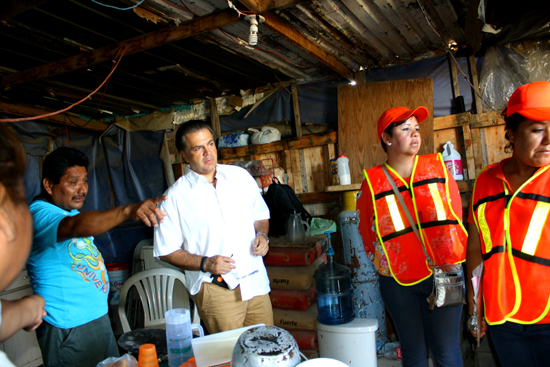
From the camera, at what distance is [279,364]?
0.95 m

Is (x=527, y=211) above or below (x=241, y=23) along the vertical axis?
below

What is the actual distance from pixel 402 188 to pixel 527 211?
2.13 feet

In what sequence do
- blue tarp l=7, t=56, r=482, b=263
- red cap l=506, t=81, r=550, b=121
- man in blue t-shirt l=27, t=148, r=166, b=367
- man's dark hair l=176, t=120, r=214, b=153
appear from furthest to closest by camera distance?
blue tarp l=7, t=56, r=482, b=263, man's dark hair l=176, t=120, r=214, b=153, man in blue t-shirt l=27, t=148, r=166, b=367, red cap l=506, t=81, r=550, b=121

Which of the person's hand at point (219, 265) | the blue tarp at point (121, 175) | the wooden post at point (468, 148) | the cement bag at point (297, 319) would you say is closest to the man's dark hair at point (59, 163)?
the person's hand at point (219, 265)

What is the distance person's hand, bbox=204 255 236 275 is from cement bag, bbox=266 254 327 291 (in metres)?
1.62

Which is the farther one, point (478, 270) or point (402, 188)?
point (402, 188)

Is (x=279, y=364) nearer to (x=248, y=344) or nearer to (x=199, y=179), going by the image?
(x=248, y=344)

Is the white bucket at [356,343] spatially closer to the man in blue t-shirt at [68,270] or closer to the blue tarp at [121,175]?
the man in blue t-shirt at [68,270]

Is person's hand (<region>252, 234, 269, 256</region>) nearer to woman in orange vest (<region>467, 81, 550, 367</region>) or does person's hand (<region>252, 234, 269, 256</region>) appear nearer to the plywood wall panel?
woman in orange vest (<region>467, 81, 550, 367</region>)

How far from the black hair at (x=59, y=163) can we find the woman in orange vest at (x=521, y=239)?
7.36 feet

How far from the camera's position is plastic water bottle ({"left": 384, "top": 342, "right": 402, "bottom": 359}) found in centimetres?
A: 335

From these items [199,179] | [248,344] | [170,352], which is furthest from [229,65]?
[248,344]

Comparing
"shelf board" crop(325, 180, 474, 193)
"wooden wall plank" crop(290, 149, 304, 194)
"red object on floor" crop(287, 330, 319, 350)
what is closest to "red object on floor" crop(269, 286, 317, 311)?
"red object on floor" crop(287, 330, 319, 350)

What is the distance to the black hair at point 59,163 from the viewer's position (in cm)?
203
